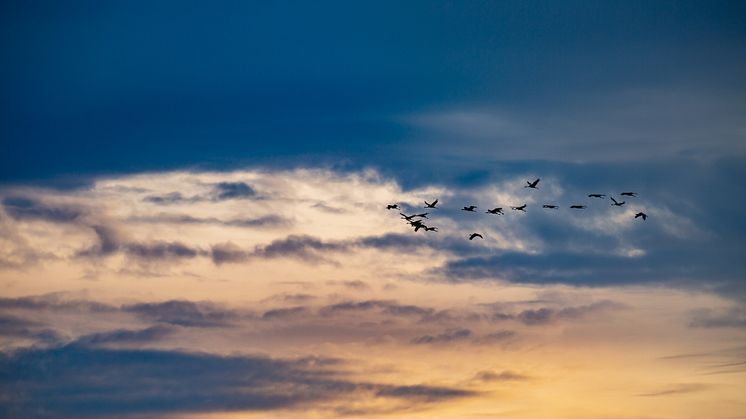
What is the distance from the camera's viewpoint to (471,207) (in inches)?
7279

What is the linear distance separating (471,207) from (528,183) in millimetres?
13121

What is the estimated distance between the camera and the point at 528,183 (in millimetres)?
179250

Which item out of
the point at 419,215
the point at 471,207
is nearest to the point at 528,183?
the point at 471,207

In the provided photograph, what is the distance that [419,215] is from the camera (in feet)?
629

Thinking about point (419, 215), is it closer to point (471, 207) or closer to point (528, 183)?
point (471, 207)

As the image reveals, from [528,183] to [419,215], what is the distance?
2545 cm

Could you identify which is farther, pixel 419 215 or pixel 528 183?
pixel 419 215

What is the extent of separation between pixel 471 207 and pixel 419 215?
12537 millimetres
